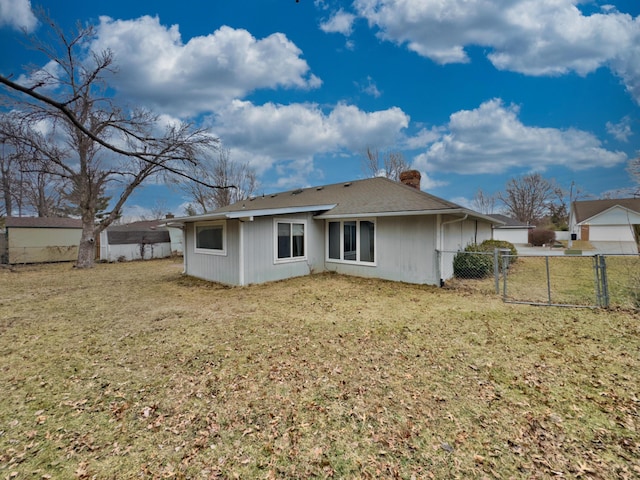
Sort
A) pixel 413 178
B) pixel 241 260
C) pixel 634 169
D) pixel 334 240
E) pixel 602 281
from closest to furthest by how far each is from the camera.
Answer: pixel 602 281 < pixel 241 260 < pixel 334 240 < pixel 634 169 < pixel 413 178

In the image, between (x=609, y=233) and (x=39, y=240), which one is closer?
(x=39, y=240)

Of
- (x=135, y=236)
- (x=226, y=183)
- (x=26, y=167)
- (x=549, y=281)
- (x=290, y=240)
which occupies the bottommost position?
(x=549, y=281)

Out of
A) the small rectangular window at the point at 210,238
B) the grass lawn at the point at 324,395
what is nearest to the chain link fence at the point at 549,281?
the grass lawn at the point at 324,395

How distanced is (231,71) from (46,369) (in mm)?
10039

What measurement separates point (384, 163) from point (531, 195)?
2508 centimetres

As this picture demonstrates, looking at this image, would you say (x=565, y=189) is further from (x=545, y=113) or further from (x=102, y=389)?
(x=102, y=389)

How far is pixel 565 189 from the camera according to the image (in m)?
36.2

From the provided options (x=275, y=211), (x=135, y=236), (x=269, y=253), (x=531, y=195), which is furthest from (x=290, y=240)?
(x=531, y=195)

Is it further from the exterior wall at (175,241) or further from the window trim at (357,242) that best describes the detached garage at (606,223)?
the exterior wall at (175,241)

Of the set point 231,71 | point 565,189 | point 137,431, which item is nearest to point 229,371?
point 137,431

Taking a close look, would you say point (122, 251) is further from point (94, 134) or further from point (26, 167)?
point (94, 134)

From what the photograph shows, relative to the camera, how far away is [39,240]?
1827 centimetres

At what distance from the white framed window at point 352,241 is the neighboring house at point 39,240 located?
64.2ft

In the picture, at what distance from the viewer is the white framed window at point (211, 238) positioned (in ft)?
30.8
